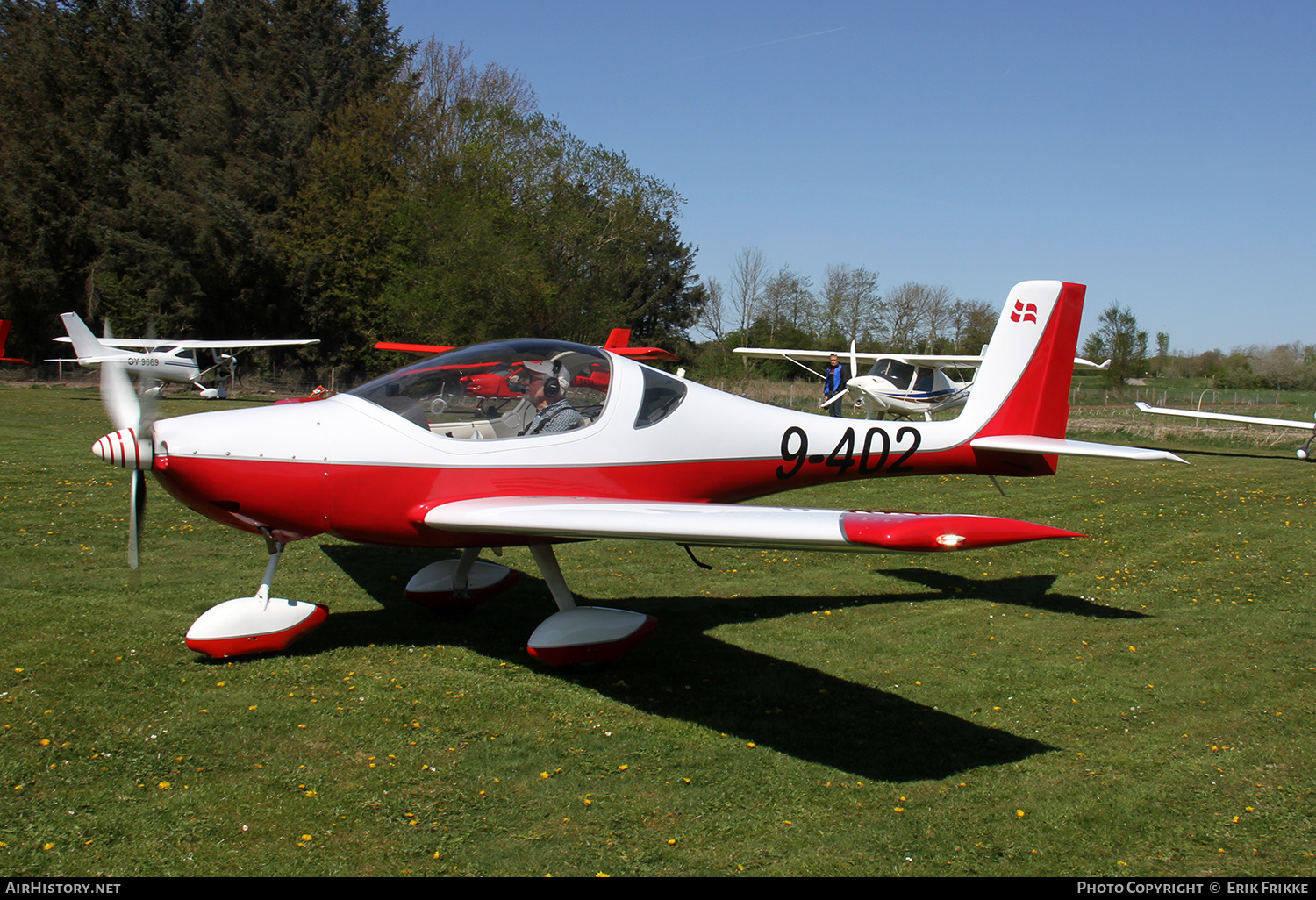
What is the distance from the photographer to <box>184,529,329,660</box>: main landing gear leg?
5102 millimetres

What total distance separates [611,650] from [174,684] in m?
2.49

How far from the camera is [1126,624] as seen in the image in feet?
21.5

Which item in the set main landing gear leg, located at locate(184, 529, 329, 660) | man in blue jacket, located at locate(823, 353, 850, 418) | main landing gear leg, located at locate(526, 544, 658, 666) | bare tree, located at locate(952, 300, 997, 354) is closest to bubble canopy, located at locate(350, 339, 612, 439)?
main landing gear leg, located at locate(526, 544, 658, 666)

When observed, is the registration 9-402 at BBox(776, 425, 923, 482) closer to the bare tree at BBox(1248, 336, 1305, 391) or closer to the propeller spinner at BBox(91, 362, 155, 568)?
the propeller spinner at BBox(91, 362, 155, 568)

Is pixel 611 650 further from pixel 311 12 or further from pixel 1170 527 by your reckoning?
Answer: pixel 311 12

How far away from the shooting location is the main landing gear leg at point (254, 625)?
510 cm

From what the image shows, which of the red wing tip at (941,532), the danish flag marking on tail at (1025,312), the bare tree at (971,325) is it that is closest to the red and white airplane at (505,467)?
the red wing tip at (941,532)

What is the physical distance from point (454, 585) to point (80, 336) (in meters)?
21.7

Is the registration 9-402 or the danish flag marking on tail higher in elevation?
the danish flag marking on tail

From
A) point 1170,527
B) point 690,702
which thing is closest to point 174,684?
point 690,702

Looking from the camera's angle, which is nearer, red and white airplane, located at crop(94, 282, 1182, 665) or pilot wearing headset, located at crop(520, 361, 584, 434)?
red and white airplane, located at crop(94, 282, 1182, 665)

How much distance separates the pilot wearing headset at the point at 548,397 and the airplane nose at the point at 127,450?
7.01ft

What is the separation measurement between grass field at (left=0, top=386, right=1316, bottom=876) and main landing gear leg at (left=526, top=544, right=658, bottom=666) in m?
0.19

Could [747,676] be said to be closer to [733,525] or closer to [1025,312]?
[733,525]
